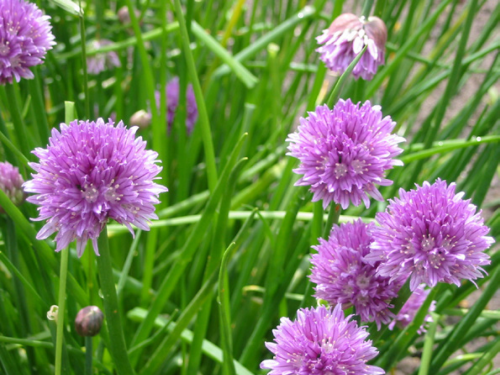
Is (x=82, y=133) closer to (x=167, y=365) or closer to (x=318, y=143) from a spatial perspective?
(x=318, y=143)

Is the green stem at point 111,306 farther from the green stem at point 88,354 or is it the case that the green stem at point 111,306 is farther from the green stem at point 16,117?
the green stem at point 16,117

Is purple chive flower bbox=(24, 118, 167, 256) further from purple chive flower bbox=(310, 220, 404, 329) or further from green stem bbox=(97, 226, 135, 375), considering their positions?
purple chive flower bbox=(310, 220, 404, 329)

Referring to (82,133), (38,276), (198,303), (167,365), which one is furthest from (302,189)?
(167,365)

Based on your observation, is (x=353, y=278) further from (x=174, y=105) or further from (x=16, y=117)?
(x=174, y=105)

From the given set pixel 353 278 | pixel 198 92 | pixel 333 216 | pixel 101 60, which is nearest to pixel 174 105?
pixel 101 60

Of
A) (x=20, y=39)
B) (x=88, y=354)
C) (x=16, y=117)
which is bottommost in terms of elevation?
(x=88, y=354)

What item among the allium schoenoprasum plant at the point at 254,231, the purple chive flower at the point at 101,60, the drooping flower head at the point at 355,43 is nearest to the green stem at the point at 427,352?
the allium schoenoprasum plant at the point at 254,231
